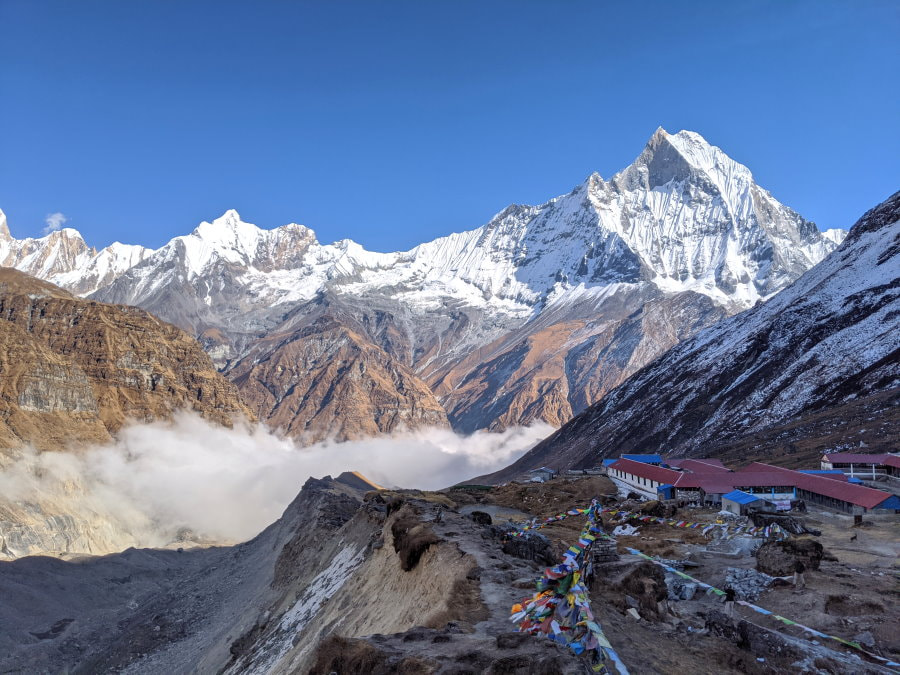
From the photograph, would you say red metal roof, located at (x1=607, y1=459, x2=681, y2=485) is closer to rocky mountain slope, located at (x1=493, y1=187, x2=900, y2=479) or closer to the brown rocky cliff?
rocky mountain slope, located at (x1=493, y1=187, x2=900, y2=479)

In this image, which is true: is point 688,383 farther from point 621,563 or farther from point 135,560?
point 621,563

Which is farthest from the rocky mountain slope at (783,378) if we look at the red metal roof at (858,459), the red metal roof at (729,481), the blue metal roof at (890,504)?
the blue metal roof at (890,504)

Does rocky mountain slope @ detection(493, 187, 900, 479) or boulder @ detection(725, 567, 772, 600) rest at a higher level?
rocky mountain slope @ detection(493, 187, 900, 479)

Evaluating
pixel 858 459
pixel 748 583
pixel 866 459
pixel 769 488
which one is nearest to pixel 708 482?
pixel 769 488

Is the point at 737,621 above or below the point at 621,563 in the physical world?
below

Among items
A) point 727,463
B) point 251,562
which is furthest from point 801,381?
point 251,562

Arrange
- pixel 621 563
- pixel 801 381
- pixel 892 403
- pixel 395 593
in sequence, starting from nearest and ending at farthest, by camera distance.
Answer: pixel 621 563 → pixel 395 593 → pixel 892 403 → pixel 801 381

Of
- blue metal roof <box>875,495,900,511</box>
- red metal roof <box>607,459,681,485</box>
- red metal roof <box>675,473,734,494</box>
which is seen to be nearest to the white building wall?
red metal roof <box>607,459,681,485</box>
